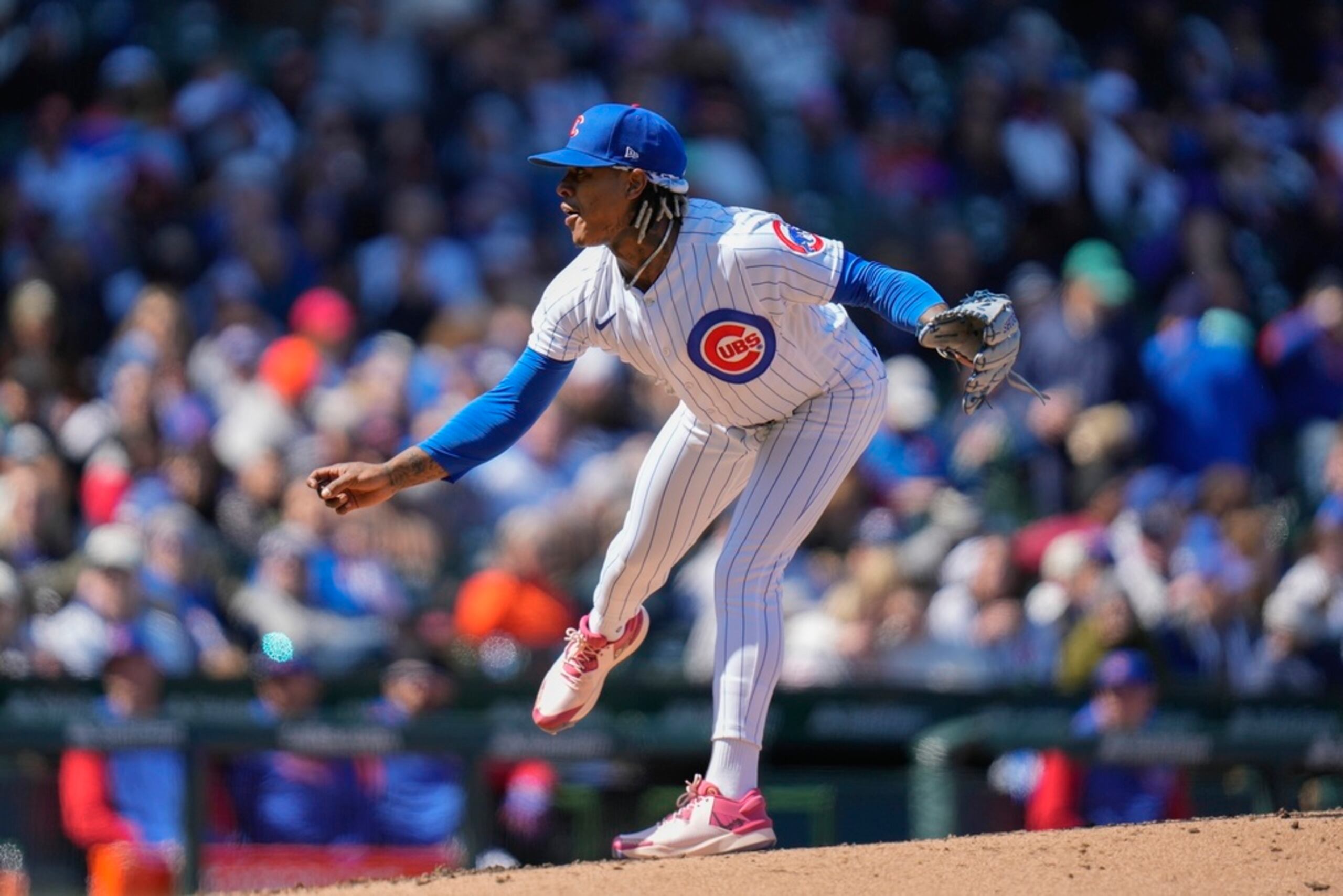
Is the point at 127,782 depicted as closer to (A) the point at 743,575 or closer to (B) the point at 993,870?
(A) the point at 743,575

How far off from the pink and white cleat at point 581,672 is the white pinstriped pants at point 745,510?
16 centimetres

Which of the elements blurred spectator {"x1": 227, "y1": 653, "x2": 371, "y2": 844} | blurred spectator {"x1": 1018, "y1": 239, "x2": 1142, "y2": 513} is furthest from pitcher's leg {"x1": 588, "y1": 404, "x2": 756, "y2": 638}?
blurred spectator {"x1": 1018, "y1": 239, "x2": 1142, "y2": 513}

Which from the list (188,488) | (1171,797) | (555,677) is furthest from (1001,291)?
(555,677)

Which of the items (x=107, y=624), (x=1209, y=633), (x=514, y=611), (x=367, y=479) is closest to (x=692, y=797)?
(x=367, y=479)

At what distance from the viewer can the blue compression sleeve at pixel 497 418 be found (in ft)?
17.6

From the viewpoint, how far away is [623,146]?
16.6 ft

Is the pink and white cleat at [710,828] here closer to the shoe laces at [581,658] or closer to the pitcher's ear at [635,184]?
the shoe laces at [581,658]

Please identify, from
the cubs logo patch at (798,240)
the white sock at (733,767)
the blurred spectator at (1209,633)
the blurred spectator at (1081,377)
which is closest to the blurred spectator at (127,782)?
the white sock at (733,767)

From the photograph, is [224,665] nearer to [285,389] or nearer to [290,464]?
[290,464]

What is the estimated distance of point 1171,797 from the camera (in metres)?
8.14

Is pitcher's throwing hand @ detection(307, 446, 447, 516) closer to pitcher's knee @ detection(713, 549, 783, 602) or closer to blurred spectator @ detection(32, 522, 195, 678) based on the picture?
pitcher's knee @ detection(713, 549, 783, 602)

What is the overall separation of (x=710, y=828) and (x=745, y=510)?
0.81m

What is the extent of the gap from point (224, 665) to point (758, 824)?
345 cm

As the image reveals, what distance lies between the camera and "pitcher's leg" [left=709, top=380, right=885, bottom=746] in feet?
17.5
